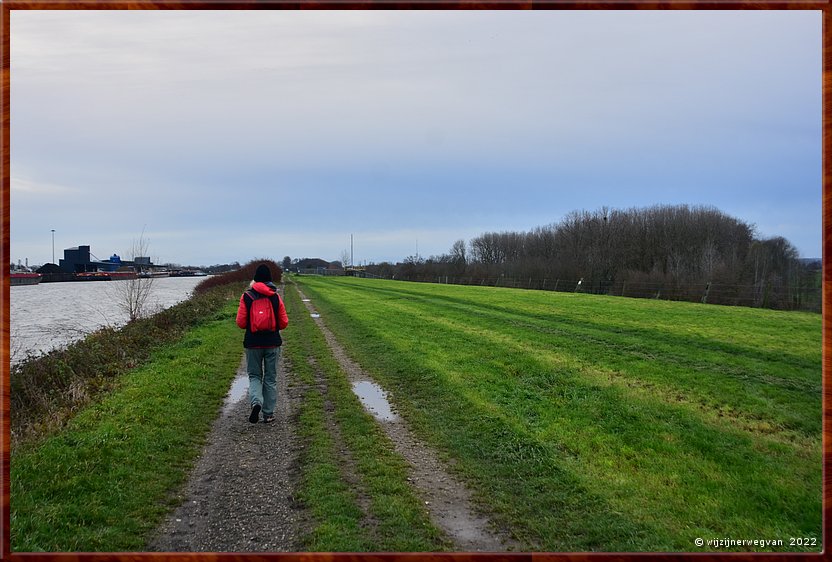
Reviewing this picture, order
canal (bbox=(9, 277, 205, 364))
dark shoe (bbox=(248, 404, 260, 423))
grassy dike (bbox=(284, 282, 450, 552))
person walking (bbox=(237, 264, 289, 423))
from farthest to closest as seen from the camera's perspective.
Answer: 1. canal (bbox=(9, 277, 205, 364))
2. person walking (bbox=(237, 264, 289, 423))
3. dark shoe (bbox=(248, 404, 260, 423))
4. grassy dike (bbox=(284, 282, 450, 552))

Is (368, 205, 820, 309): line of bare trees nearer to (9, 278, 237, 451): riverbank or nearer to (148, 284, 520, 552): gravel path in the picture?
(148, 284, 520, 552): gravel path

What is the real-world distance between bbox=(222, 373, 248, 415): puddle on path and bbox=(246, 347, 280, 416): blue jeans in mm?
1093

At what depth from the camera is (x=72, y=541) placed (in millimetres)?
4434

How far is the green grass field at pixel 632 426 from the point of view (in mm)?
4625

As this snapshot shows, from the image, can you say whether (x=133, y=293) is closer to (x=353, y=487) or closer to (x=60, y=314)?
(x=60, y=314)

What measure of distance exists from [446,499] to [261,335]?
14.1ft

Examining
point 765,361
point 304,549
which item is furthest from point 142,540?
point 765,361

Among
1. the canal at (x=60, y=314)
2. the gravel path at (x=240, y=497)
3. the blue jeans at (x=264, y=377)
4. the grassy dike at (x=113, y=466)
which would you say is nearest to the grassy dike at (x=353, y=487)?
the gravel path at (x=240, y=497)

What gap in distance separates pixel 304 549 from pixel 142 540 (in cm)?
141

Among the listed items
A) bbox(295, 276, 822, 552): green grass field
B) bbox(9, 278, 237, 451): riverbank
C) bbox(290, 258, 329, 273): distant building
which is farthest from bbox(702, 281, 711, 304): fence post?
bbox(290, 258, 329, 273): distant building

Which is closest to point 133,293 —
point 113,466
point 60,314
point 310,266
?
point 60,314

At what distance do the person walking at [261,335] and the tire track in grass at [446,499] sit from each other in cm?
184

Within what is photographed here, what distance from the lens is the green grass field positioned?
4625 mm

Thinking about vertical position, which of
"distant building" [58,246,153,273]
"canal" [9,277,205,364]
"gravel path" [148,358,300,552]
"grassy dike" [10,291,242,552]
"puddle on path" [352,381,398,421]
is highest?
"distant building" [58,246,153,273]
